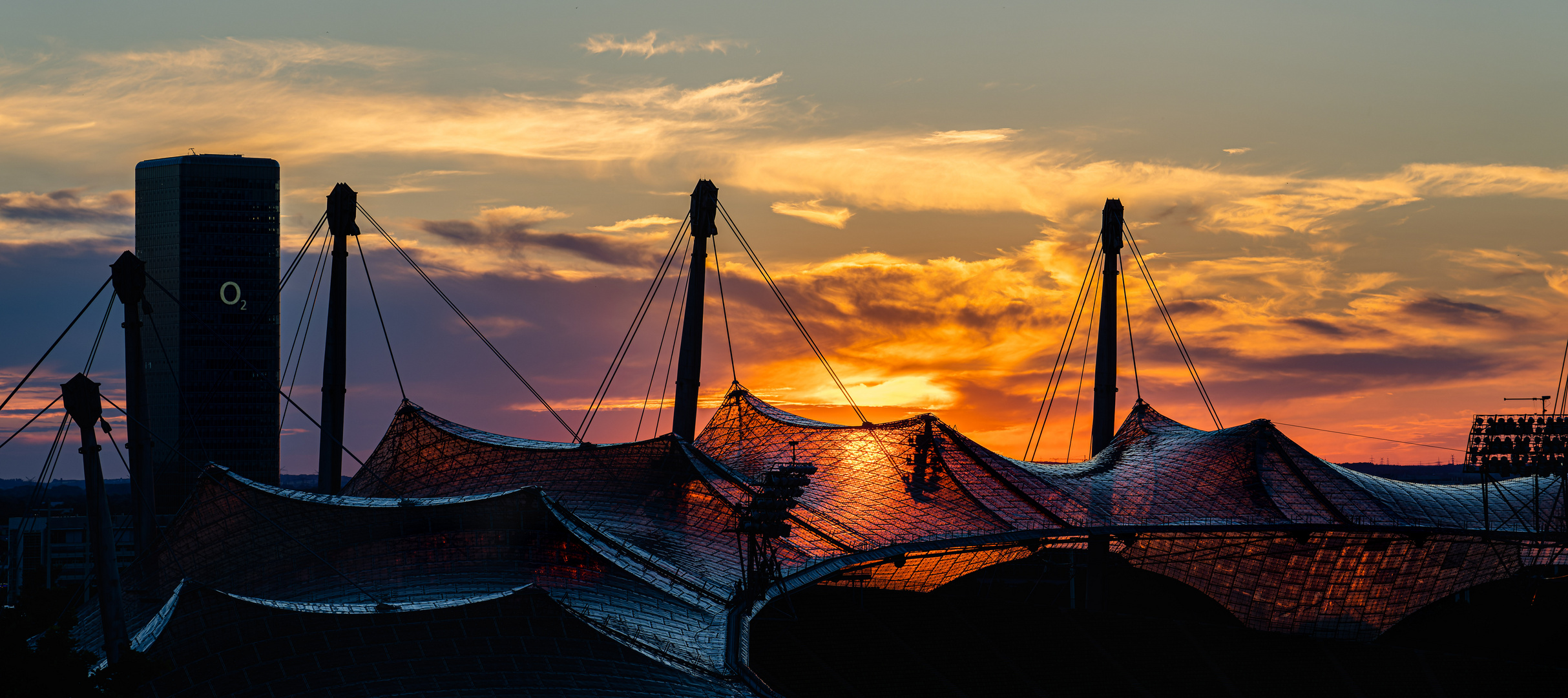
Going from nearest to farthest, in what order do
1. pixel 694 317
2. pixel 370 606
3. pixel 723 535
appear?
pixel 370 606 → pixel 723 535 → pixel 694 317

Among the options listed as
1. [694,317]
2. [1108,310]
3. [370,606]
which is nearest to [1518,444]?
[1108,310]

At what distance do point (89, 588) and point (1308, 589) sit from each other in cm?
8917

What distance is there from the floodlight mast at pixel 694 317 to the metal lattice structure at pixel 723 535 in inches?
168

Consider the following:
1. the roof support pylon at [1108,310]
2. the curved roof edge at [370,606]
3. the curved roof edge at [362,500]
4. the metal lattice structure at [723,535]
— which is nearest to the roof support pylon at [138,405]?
the metal lattice structure at [723,535]

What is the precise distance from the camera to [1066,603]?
111062 mm

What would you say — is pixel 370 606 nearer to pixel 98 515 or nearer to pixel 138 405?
pixel 98 515

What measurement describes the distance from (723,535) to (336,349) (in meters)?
24.8

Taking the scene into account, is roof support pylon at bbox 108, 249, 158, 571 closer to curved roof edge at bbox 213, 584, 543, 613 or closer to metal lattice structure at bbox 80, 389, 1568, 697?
metal lattice structure at bbox 80, 389, 1568, 697

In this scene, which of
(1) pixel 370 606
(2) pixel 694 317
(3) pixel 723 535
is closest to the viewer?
(1) pixel 370 606

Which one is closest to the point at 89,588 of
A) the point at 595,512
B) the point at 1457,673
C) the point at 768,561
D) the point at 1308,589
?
the point at 595,512

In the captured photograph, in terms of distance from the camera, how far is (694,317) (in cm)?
8262

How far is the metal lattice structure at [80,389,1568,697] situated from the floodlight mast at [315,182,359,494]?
6.33ft

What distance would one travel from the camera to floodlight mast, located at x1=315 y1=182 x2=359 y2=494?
74438 mm

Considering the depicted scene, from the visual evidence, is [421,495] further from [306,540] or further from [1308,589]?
[1308,589]
